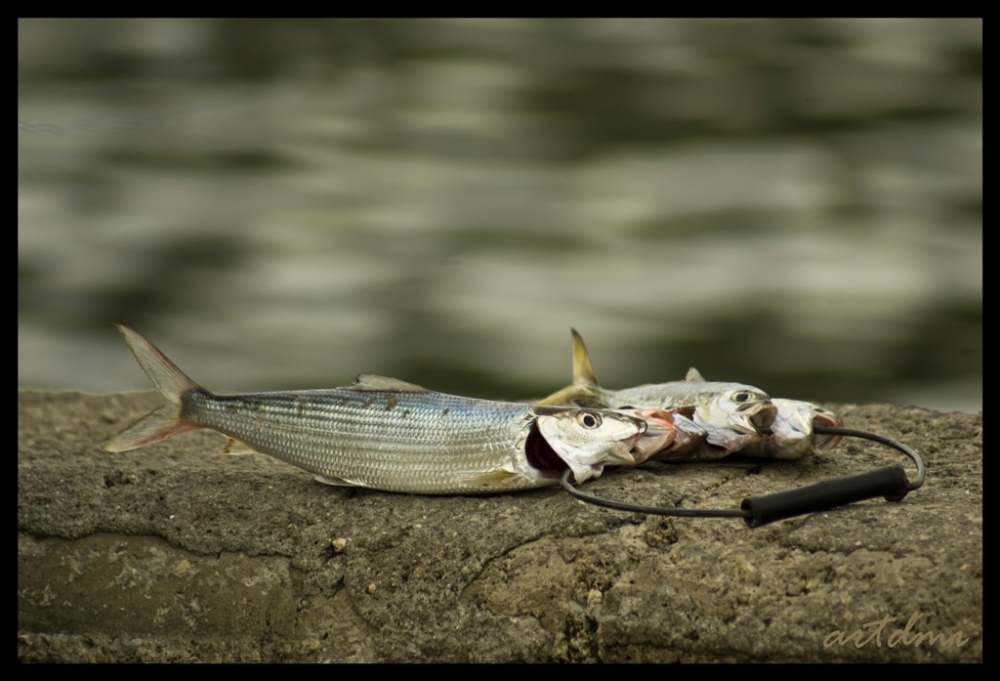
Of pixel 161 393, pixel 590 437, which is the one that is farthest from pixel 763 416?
pixel 161 393

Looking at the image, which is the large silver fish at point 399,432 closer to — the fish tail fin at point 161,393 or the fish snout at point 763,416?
the fish tail fin at point 161,393

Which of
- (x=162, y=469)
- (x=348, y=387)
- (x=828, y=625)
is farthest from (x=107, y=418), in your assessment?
(x=828, y=625)

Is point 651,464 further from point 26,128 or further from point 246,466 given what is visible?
point 26,128

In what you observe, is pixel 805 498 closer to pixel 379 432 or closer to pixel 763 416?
pixel 763 416
